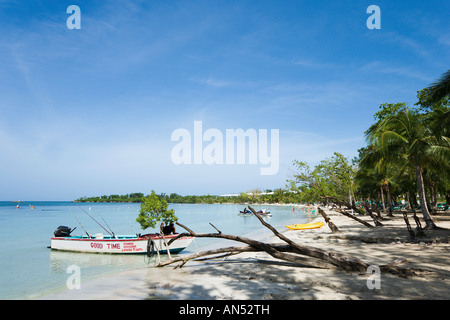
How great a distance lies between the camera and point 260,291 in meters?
6.98

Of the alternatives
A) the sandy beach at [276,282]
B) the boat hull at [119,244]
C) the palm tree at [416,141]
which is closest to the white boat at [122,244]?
the boat hull at [119,244]

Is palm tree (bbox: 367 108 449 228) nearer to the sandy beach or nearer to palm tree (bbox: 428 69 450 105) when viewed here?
palm tree (bbox: 428 69 450 105)

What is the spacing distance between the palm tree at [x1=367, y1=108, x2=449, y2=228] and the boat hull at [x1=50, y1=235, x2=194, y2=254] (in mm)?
13168

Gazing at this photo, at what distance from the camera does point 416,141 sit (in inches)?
619

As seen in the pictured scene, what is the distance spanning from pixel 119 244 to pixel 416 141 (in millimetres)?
19016

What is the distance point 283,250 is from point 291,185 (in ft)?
99.2

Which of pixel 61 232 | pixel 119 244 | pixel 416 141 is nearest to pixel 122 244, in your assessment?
pixel 119 244

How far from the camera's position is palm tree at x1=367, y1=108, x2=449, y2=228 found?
607 inches

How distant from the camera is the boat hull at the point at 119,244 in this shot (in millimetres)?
16870

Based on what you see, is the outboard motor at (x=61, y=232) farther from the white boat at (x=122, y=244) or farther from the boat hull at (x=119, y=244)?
the boat hull at (x=119, y=244)

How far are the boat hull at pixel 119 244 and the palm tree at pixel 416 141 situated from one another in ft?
43.2
